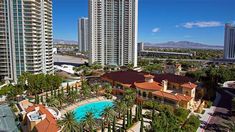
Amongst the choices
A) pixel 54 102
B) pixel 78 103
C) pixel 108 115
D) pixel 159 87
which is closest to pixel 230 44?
pixel 159 87

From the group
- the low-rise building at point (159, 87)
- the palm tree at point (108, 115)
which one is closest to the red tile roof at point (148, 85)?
the low-rise building at point (159, 87)

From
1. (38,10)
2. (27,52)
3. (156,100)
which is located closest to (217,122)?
(156,100)

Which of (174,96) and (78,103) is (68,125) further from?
(174,96)

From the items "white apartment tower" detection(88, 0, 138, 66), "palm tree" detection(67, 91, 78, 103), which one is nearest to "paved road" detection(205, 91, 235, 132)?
"palm tree" detection(67, 91, 78, 103)

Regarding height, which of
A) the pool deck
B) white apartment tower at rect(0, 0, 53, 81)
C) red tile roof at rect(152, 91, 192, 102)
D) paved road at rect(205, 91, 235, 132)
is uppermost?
white apartment tower at rect(0, 0, 53, 81)

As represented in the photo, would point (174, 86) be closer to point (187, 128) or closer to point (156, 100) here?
point (156, 100)

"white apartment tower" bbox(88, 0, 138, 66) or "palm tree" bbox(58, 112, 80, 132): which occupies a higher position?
"white apartment tower" bbox(88, 0, 138, 66)

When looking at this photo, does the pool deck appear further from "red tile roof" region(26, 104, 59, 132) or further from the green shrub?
the green shrub
